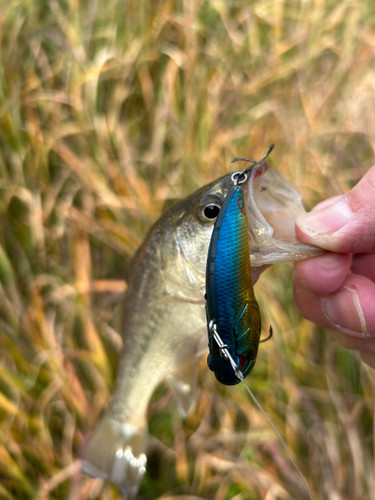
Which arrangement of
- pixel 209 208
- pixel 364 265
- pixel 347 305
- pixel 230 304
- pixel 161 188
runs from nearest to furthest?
1. pixel 230 304
2. pixel 209 208
3. pixel 347 305
4. pixel 364 265
5. pixel 161 188

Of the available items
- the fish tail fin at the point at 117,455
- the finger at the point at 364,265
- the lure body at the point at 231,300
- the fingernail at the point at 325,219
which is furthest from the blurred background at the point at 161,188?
the lure body at the point at 231,300

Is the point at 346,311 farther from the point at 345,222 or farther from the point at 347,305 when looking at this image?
the point at 345,222

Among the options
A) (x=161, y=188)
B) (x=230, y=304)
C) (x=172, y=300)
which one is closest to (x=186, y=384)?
(x=172, y=300)

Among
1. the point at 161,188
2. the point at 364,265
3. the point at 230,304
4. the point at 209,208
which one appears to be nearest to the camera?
the point at 230,304

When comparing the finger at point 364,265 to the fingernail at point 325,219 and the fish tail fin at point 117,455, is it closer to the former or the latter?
the fingernail at point 325,219

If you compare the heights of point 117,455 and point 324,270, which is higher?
point 324,270

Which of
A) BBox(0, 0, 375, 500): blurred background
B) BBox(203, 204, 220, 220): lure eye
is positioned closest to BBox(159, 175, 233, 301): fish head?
BBox(203, 204, 220, 220): lure eye

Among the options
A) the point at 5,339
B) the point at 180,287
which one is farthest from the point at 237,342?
the point at 5,339
